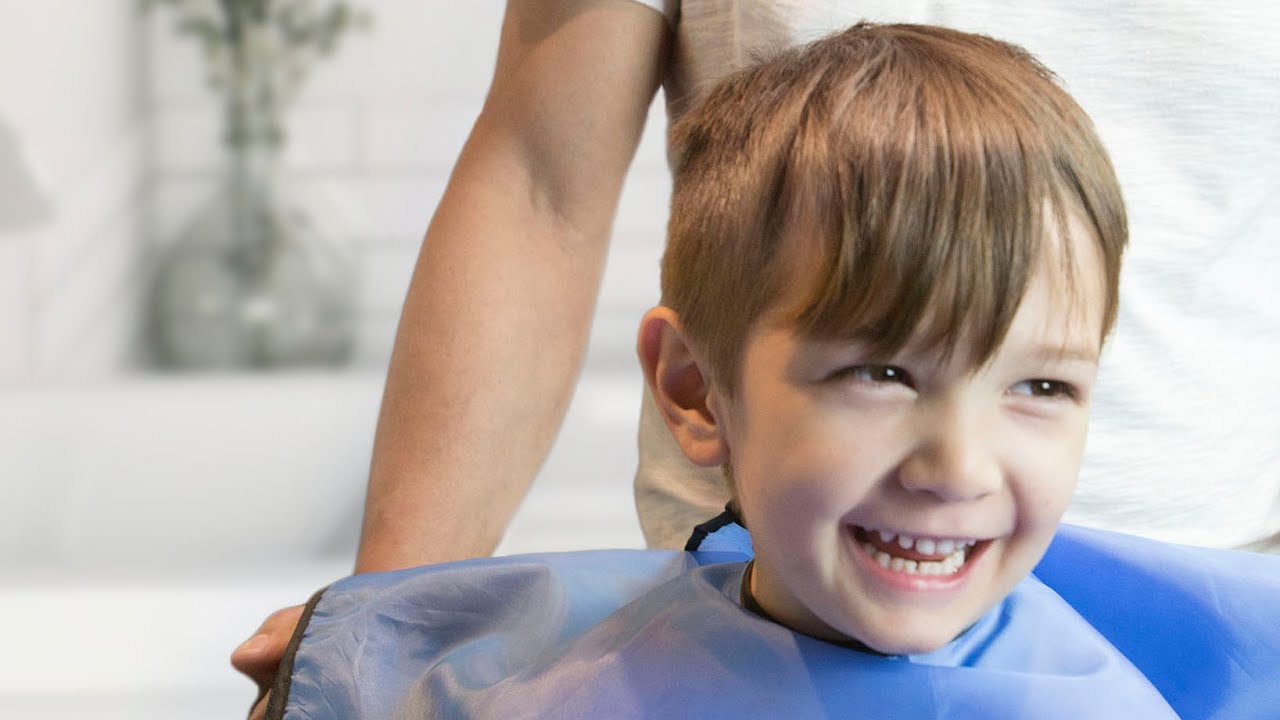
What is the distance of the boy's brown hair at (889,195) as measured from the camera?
54cm

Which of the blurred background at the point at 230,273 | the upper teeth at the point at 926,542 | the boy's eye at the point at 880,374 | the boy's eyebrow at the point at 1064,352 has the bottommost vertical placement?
the blurred background at the point at 230,273

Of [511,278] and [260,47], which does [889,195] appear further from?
[260,47]

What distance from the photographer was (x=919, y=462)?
0.53 metres

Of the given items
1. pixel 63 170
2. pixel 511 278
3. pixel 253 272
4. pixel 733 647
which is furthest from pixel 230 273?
pixel 733 647

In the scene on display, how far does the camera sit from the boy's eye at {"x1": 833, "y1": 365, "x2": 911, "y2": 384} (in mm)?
543

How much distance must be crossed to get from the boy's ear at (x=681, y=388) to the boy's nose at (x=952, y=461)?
0.12m

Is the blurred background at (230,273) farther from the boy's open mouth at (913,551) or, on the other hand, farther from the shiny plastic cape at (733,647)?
the boy's open mouth at (913,551)

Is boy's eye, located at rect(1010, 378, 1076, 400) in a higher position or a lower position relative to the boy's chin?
higher

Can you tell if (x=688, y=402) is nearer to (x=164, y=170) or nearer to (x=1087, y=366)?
(x=1087, y=366)

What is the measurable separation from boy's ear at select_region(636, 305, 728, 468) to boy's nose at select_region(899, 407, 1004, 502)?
115 mm

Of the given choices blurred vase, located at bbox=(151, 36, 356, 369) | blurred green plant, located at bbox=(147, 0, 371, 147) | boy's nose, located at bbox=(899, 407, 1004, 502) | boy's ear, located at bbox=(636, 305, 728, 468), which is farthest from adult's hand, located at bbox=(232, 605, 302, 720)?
blurred green plant, located at bbox=(147, 0, 371, 147)

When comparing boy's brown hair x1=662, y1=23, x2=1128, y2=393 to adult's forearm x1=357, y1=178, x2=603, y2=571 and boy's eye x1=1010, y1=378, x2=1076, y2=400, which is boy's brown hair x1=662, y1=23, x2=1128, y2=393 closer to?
boy's eye x1=1010, y1=378, x2=1076, y2=400

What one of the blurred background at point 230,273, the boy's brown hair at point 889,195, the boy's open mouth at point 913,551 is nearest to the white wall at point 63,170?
the blurred background at point 230,273

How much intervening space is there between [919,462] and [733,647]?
12 centimetres
